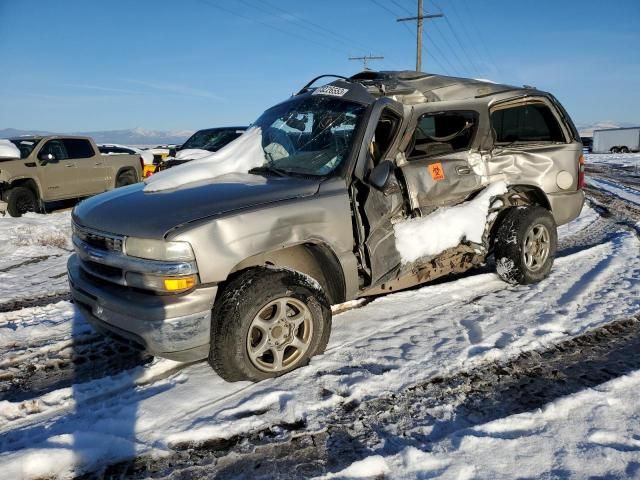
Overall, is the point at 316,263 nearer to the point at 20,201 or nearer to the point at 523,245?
the point at 523,245

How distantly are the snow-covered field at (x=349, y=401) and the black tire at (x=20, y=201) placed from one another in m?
6.54

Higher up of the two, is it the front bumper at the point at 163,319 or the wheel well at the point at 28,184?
the wheel well at the point at 28,184

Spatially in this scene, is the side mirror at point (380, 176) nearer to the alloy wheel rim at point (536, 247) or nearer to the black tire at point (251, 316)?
the black tire at point (251, 316)

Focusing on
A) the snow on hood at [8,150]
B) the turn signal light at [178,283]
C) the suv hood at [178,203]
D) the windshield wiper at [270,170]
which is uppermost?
the snow on hood at [8,150]

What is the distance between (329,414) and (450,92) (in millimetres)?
3252

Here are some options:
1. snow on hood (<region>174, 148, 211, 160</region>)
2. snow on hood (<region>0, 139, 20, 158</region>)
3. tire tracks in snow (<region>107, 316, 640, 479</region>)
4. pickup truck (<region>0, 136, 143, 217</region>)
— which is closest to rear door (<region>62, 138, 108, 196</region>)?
pickup truck (<region>0, 136, 143, 217</region>)

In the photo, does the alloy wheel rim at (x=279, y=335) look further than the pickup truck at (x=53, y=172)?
No

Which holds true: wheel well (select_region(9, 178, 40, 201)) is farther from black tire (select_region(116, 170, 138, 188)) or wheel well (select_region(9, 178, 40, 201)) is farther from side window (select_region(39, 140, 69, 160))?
black tire (select_region(116, 170, 138, 188))

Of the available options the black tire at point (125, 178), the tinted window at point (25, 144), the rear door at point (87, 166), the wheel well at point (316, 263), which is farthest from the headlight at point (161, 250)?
the black tire at point (125, 178)

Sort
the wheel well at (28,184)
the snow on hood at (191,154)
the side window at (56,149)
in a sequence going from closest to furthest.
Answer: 1. the snow on hood at (191,154)
2. the wheel well at (28,184)
3. the side window at (56,149)

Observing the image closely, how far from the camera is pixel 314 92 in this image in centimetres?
440

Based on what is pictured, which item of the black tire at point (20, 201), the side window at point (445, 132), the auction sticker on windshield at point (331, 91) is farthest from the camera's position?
the black tire at point (20, 201)

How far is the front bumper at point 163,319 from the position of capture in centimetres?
282

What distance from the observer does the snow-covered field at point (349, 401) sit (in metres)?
2.41
